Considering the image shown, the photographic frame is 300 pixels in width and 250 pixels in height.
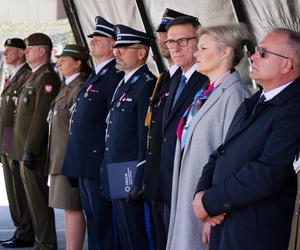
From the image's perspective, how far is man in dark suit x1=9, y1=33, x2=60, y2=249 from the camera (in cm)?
657

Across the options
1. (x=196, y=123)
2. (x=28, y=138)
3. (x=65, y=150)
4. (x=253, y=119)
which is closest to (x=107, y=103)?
(x=65, y=150)

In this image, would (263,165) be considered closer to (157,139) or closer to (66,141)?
(157,139)

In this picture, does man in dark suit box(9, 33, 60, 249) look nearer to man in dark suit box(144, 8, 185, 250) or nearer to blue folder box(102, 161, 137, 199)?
blue folder box(102, 161, 137, 199)

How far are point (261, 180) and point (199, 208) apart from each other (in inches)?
15.1

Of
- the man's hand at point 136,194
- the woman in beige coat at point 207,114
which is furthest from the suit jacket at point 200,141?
the man's hand at point 136,194

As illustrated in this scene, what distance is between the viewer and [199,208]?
3.70 metres

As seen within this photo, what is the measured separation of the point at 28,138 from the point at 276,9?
2271mm

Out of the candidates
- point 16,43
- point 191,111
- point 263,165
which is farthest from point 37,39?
point 263,165

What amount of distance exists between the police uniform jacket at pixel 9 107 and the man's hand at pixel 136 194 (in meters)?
2.44

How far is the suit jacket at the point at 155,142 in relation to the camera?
466 cm

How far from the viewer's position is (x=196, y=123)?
13.5 ft

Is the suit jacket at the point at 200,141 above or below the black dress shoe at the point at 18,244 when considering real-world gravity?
above

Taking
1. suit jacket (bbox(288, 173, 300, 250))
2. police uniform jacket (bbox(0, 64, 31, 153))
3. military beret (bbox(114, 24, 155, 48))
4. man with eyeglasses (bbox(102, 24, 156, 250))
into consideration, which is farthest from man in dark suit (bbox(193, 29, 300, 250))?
police uniform jacket (bbox(0, 64, 31, 153))

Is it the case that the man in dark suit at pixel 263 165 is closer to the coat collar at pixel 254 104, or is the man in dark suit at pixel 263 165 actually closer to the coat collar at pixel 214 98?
the coat collar at pixel 254 104
